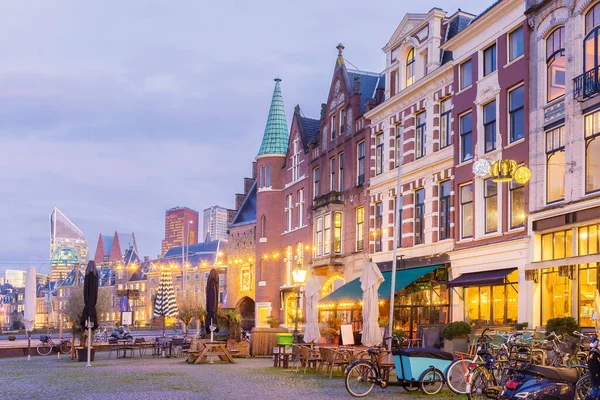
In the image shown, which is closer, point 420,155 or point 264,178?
point 420,155

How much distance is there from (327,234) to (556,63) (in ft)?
63.9

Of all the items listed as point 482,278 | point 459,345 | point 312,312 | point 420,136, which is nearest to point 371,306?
point 459,345

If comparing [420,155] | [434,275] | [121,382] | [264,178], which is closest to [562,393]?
[121,382]

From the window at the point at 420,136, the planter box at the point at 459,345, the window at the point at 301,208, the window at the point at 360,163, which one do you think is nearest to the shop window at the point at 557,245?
the planter box at the point at 459,345

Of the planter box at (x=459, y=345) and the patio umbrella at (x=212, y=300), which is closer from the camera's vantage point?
the planter box at (x=459, y=345)

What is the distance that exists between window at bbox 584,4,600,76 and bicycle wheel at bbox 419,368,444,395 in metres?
11.0

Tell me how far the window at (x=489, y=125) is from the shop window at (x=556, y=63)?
3439 mm

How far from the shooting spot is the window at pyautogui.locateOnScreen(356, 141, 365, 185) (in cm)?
4072

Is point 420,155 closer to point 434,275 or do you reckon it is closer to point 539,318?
point 434,275

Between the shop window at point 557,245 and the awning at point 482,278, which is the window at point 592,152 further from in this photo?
the awning at point 482,278

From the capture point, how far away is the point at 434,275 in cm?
3281

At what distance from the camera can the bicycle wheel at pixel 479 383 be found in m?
14.4

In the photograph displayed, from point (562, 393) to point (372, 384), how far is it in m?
6.21

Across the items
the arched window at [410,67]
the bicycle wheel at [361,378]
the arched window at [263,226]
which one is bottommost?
the bicycle wheel at [361,378]
